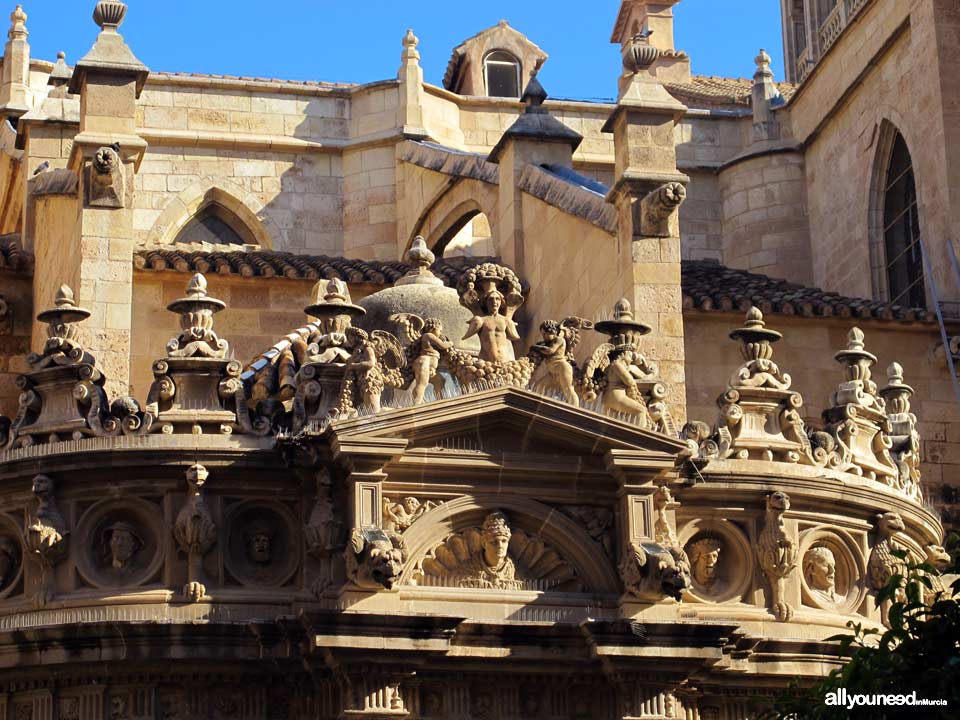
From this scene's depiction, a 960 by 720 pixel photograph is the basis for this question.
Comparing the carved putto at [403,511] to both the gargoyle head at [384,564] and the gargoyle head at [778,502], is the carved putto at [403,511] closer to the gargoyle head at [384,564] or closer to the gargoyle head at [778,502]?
the gargoyle head at [384,564]

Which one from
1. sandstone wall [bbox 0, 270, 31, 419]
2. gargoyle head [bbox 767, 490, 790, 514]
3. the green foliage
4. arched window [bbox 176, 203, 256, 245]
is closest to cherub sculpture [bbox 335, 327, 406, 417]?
gargoyle head [bbox 767, 490, 790, 514]

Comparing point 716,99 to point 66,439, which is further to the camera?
point 716,99

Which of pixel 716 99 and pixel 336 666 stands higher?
pixel 716 99

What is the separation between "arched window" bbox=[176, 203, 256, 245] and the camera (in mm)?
33969

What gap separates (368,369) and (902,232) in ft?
42.6

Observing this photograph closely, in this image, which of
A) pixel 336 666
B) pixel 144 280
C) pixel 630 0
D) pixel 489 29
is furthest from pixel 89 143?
pixel 630 0

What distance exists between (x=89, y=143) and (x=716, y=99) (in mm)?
16235

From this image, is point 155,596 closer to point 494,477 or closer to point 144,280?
point 494,477

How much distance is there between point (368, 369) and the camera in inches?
846

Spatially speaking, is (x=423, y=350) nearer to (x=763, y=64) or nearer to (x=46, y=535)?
(x=46, y=535)

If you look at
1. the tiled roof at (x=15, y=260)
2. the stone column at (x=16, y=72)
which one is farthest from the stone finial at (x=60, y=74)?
the tiled roof at (x=15, y=260)

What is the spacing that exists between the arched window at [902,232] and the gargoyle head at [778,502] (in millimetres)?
10042

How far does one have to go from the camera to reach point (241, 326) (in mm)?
27234

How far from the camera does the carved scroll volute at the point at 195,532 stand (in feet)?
69.5
